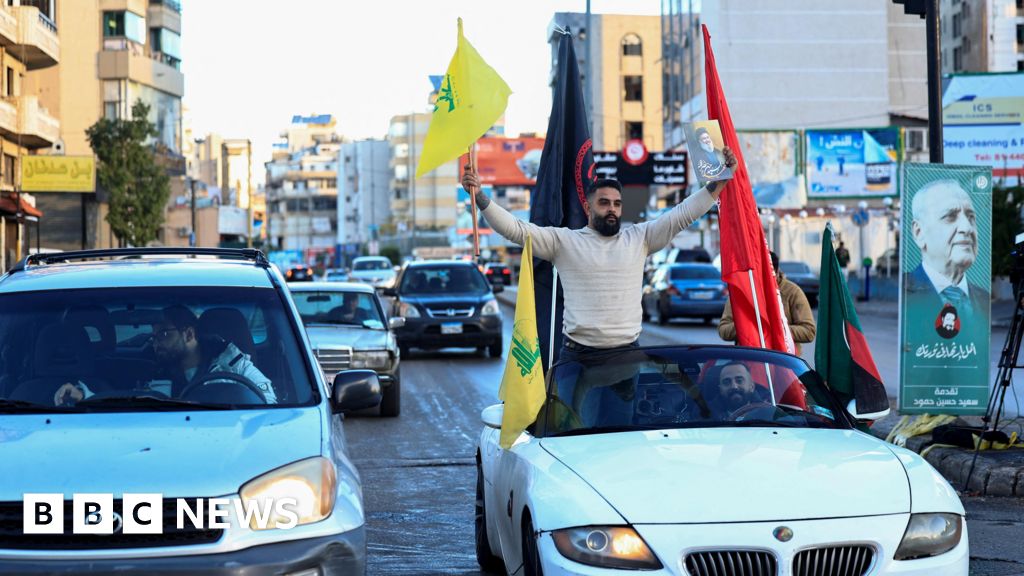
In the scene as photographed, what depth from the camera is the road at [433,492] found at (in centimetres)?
779

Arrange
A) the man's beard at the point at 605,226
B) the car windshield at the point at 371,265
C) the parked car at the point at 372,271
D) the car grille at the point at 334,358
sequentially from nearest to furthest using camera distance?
the man's beard at the point at 605,226
the car grille at the point at 334,358
the parked car at the point at 372,271
the car windshield at the point at 371,265

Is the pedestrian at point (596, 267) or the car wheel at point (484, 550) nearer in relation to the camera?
the car wheel at point (484, 550)

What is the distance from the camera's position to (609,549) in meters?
5.15

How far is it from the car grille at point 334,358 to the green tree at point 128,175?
148 feet

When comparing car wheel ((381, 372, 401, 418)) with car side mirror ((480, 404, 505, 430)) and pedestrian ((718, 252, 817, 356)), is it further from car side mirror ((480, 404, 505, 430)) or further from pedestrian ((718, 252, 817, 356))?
car side mirror ((480, 404, 505, 430))

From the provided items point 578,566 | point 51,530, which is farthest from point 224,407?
point 578,566

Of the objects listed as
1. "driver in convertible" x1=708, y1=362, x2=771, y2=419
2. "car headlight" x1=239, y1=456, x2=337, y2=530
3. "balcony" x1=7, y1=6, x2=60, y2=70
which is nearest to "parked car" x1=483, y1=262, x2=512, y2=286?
"balcony" x1=7, y1=6, x2=60, y2=70

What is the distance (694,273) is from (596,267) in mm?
27938

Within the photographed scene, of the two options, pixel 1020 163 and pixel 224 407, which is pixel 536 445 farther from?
pixel 1020 163

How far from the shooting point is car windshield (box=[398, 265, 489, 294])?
1037 inches

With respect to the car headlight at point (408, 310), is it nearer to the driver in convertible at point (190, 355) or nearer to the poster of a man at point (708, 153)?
the poster of a man at point (708, 153)

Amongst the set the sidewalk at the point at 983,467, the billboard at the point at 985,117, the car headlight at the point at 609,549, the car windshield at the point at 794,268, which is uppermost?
the billboard at the point at 985,117

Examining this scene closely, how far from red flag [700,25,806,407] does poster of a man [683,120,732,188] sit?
1.23 metres

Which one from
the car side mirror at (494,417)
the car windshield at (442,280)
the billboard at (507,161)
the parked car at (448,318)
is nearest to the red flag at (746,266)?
the car side mirror at (494,417)
